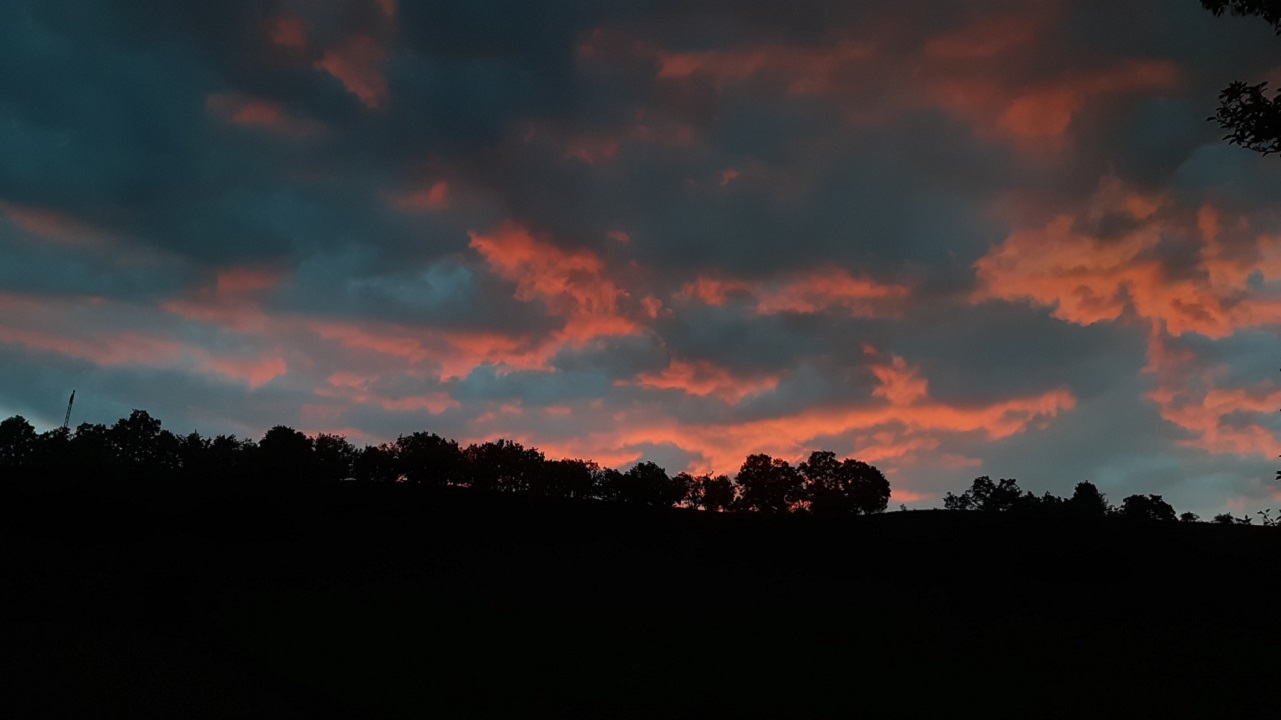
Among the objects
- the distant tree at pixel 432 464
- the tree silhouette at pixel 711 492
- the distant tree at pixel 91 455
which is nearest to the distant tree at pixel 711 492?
the tree silhouette at pixel 711 492

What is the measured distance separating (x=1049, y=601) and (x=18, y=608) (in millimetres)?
43917

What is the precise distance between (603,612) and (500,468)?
55307 mm

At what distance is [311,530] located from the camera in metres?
43.1

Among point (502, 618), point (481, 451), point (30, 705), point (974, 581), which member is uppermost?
point (481, 451)

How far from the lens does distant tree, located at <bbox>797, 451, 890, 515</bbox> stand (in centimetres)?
9156

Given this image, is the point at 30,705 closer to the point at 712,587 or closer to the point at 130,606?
the point at 130,606

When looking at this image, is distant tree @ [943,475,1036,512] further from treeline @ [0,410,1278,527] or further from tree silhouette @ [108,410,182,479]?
tree silhouette @ [108,410,182,479]

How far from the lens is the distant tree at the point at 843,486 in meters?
91.6

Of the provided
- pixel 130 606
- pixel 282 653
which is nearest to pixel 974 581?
pixel 282 653

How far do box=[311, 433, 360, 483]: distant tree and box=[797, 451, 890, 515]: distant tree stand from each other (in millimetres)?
52591

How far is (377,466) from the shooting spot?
86438 mm

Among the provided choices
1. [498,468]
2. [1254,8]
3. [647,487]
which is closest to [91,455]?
[498,468]

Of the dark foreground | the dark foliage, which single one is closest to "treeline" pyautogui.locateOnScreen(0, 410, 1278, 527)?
the dark foreground

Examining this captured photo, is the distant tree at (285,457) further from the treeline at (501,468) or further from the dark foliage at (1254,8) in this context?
the dark foliage at (1254,8)
